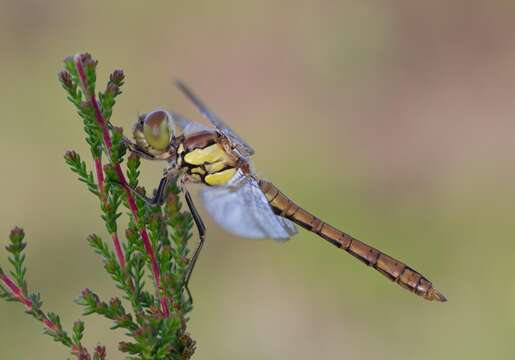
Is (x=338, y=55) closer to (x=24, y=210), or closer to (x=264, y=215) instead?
(x=24, y=210)

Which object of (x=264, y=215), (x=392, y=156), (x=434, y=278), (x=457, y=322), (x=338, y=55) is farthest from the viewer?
(x=338, y=55)

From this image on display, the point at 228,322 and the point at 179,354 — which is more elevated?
the point at 228,322

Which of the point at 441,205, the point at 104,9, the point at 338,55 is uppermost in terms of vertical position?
the point at 338,55

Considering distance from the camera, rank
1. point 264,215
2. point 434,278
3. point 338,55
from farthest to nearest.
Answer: point 338,55 < point 434,278 < point 264,215

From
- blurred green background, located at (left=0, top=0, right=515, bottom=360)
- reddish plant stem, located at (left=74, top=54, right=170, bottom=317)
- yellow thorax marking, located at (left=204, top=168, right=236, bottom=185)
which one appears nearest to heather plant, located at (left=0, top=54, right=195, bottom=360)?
reddish plant stem, located at (left=74, top=54, right=170, bottom=317)

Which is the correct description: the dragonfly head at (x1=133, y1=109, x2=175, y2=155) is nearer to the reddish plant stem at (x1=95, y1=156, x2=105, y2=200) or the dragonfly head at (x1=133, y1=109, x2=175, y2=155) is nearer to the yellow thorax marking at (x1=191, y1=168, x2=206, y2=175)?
the yellow thorax marking at (x1=191, y1=168, x2=206, y2=175)

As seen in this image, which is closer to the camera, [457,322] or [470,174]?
[457,322]

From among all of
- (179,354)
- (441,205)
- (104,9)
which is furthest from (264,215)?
(104,9)
